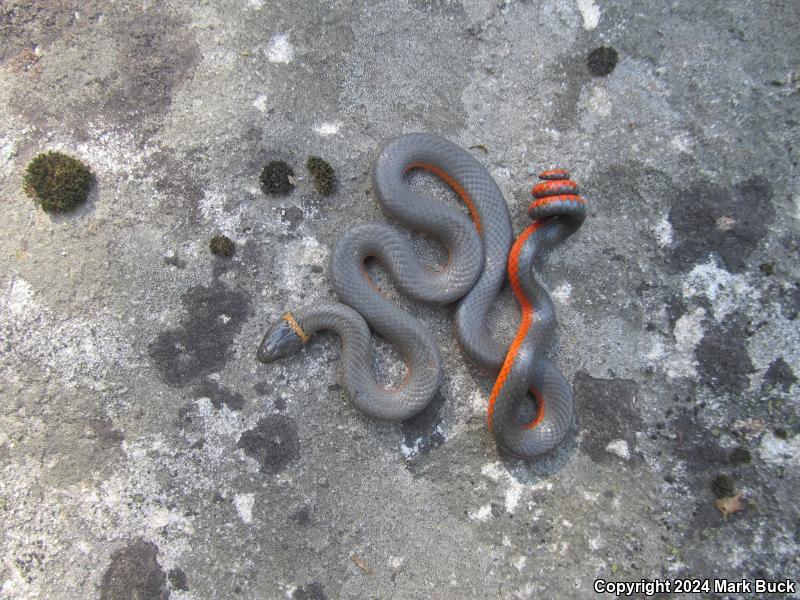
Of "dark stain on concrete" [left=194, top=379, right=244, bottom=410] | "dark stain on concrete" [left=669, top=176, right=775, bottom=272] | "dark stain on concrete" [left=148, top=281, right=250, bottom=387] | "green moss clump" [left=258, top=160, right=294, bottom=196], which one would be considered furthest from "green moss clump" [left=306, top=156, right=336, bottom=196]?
"dark stain on concrete" [left=669, top=176, right=775, bottom=272]

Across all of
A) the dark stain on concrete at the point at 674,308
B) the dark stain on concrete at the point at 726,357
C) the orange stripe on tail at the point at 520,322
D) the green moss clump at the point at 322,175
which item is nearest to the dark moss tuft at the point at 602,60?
the orange stripe on tail at the point at 520,322

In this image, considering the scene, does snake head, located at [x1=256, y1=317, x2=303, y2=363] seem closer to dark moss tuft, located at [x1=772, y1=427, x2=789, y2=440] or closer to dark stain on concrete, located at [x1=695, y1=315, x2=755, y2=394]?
dark stain on concrete, located at [x1=695, y1=315, x2=755, y2=394]

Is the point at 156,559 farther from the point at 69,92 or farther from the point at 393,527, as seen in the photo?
the point at 69,92

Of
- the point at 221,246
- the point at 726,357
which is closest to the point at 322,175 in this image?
the point at 221,246

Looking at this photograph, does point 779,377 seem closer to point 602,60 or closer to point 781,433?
point 781,433

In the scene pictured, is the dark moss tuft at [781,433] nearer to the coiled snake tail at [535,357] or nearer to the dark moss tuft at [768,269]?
the dark moss tuft at [768,269]

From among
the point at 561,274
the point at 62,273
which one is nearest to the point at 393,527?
the point at 561,274
